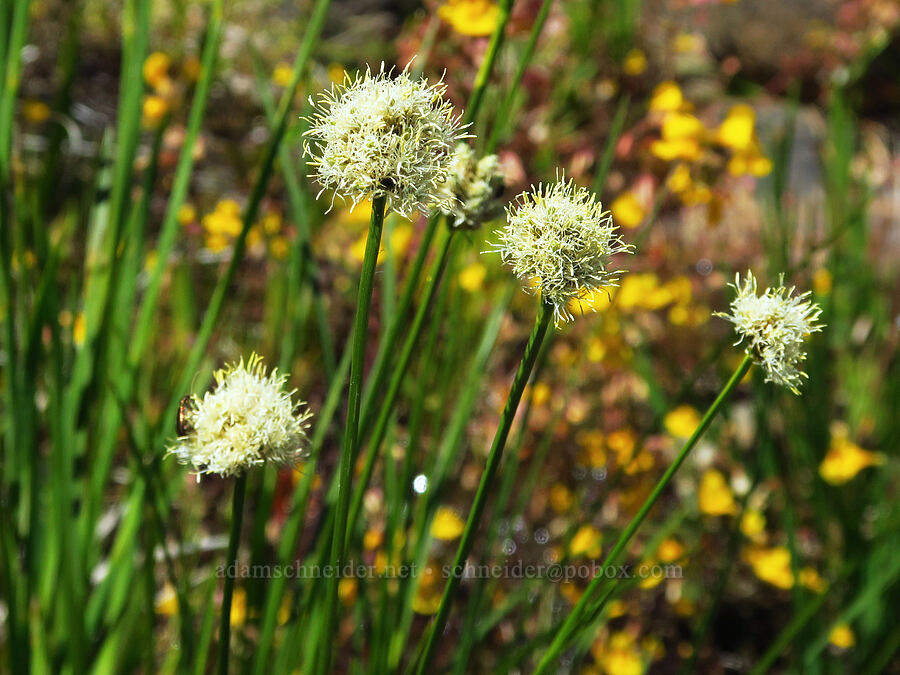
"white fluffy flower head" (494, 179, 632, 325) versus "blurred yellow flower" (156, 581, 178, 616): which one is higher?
"white fluffy flower head" (494, 179, 632, 325)

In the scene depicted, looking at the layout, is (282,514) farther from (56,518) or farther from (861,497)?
(861,497)

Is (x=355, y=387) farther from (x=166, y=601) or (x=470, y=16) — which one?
(x=470, y=16)

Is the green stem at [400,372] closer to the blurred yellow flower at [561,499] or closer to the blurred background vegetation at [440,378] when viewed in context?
the blurred background vegetation at [440,378]

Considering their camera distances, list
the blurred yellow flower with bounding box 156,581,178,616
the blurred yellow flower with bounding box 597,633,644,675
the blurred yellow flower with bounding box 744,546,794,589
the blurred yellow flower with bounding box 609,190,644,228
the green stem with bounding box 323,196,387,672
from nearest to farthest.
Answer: the green stem with bounding box 323,196,387,672 → the blurred yellow flower with bounding box 156,581,178,616 → the blurred yellow flower with bounding box 597,633,644,675 → the blurred yellow flower with bounding box 744,546,794,589 → the blurred yellow flower with bounding box 609,190,644,228

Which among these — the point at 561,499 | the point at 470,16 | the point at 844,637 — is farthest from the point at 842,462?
the point at 470,16

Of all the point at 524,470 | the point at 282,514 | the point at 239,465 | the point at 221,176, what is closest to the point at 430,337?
the point at 239,465

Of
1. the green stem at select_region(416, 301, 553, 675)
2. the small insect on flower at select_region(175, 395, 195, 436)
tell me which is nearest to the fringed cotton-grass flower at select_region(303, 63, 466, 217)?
the green stem at select_region(416, 301, 553, 675)

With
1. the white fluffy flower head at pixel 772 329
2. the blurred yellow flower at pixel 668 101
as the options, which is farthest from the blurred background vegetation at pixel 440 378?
the white fluffy flower head at pixel 772 329

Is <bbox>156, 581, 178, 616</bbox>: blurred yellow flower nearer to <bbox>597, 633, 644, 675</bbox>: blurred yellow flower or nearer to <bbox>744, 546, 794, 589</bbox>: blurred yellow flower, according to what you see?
<bbox>597, 633, 644, 675</bbox>: blurred yellow flower

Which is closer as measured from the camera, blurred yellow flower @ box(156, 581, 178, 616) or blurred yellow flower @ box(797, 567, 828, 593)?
blurred yellow flower @ box(156, 581, 178, 616)
